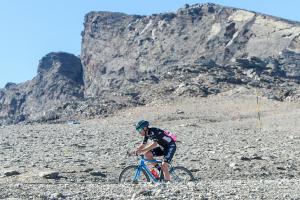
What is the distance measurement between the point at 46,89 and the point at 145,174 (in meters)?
101

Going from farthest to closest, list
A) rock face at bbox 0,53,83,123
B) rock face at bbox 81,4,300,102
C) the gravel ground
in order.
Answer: rock face at bbox 0,53,83,123 < rock face at bbox 81,4,300,102 < the gravel ground

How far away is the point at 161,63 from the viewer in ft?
314

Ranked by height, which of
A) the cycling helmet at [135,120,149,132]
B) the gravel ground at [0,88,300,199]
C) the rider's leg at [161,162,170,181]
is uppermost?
the cycling helmet at [135,120,149,132]

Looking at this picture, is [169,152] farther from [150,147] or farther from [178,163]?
Answer: [178,163]

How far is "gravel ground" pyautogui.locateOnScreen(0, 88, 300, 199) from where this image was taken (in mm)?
11562

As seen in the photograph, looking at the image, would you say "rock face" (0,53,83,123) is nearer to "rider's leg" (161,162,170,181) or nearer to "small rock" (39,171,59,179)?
"small rock" (39,171,59,179)

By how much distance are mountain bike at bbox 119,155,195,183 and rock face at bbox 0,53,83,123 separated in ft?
305

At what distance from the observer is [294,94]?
54500mm

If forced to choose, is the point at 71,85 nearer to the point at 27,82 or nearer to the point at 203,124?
the point at 27,82

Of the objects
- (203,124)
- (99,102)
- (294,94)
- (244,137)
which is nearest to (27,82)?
(99,102)

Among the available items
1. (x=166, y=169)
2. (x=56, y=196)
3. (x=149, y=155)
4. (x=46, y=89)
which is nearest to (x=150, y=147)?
(x=149, y=155)

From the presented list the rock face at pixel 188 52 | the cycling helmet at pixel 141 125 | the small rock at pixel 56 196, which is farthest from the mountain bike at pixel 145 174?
the rock face at pixel 188 52

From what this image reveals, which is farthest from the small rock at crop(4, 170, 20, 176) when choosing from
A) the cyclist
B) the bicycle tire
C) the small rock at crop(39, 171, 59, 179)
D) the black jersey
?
the black jersey

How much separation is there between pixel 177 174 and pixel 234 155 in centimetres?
690
